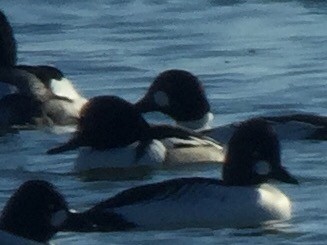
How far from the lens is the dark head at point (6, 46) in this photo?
20391 millimetres

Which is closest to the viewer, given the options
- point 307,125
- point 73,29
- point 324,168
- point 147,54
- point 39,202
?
point 39,202

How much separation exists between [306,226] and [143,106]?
479 cm

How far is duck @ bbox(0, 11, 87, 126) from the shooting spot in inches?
771

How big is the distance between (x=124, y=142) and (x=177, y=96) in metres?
2.12

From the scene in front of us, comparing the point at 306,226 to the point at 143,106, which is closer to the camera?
the point at 306,226

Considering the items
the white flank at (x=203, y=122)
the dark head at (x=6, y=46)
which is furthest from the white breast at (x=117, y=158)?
the dark head at (x=6, y=46)

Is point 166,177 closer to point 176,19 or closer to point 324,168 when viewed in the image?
point 324,168

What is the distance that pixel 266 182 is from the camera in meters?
15.2

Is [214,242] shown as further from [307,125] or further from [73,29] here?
[73,29]

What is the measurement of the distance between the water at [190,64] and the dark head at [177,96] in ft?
1.13

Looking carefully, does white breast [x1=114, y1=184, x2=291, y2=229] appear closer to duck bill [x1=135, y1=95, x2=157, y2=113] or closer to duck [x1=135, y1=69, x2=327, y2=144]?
duck [x1=135, y1=69, x2=327, y2=144]

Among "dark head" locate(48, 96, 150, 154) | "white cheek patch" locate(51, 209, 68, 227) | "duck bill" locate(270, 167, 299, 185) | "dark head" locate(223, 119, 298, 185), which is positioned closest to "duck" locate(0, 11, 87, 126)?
"dark head" locate(48, 96, 150, 154)

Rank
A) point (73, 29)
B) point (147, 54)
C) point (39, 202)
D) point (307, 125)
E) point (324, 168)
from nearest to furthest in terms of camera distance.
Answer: point (39, 202), point (324, 168), point (307, 125), point (147, 54), point (73, 29)

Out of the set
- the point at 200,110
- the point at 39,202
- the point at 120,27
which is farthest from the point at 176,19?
the point at 39,202
